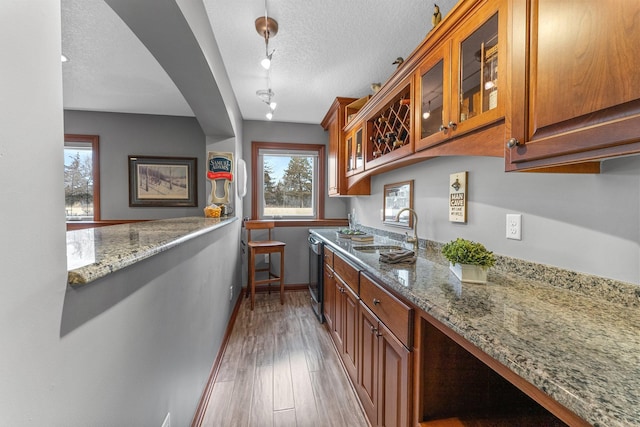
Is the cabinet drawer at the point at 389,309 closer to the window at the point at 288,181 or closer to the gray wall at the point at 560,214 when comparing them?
the gray wall at the point at 560,214

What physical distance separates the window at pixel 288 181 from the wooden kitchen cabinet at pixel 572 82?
10.6 feet

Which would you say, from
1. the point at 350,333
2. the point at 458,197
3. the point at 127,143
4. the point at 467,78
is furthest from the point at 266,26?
the point at 127,143

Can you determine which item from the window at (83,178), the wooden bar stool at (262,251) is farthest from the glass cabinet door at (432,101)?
the window at (83,178)

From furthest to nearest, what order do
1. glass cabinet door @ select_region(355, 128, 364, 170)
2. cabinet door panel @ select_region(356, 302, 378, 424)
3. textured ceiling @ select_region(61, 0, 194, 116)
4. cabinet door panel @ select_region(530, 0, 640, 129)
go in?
glass cabinet door @ select_region(355, 128, 364, 170)
textured ceiling @ select_region(61, 0, 194, 116)
cabinet door panel @ select_region(356, 302, 378, 424)
cabinet door panel @ select_region(530, 0, 640, 129)

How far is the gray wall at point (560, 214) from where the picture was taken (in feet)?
2.93

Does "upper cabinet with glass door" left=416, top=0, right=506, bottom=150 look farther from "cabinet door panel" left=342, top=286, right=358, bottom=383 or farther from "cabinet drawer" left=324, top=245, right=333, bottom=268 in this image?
"cabinet drawer" left=324, top=245, right=333, bottom=268

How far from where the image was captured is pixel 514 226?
1298 mm

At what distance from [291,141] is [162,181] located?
6.26 feet

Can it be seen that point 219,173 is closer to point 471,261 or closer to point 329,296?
point 329,296

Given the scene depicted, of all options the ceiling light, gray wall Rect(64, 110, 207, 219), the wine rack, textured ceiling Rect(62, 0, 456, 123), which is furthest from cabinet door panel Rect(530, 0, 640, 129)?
gray wall Rect(64, 110, 207, 219)

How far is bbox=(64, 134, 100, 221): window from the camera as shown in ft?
11.6

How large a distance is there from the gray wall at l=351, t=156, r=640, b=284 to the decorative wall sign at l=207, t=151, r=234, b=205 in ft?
7.11

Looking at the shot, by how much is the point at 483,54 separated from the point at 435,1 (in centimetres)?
73

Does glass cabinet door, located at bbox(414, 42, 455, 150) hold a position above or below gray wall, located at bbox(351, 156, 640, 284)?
above
